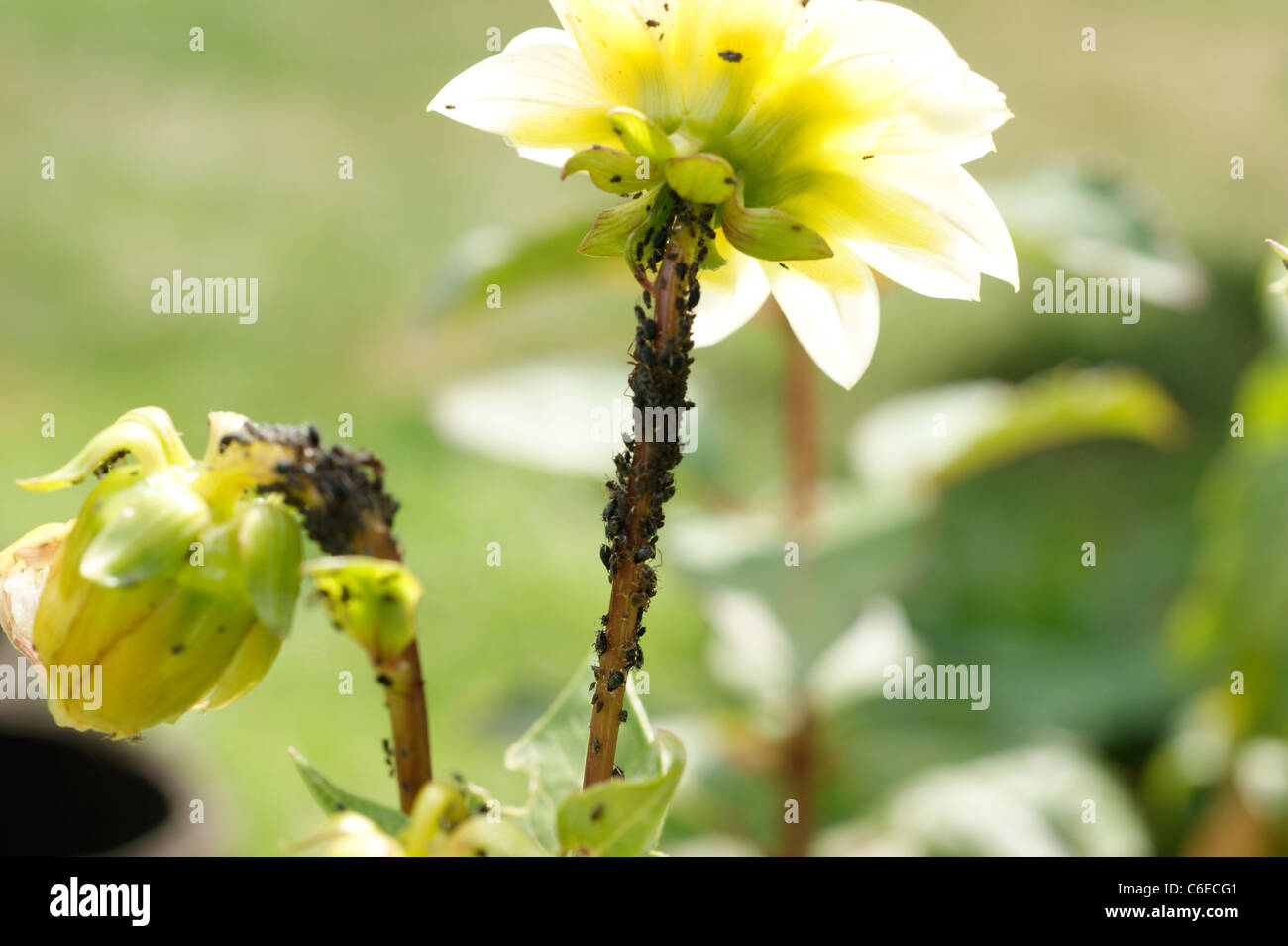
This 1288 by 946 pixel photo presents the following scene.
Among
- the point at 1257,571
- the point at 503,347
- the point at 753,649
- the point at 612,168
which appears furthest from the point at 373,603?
the point at 503,347

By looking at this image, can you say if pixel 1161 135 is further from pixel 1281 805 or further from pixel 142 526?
pixel 142 526

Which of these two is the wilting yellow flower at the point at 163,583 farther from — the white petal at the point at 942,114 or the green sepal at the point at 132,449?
the white petal at the point at 942,114

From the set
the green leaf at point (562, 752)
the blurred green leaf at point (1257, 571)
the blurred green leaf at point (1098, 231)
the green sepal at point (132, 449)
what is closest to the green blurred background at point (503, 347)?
the blurred green leaf at point (1098, 231)

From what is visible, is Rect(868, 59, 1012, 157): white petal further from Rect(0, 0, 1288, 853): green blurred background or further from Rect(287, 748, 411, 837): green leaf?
Rect(0, 0, 1288, 853): green blurred background

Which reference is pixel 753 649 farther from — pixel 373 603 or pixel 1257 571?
pixel 373 603

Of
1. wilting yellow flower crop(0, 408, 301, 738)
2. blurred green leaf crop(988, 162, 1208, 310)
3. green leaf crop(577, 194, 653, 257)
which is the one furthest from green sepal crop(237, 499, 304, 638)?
blurred green leaf crop(988, 162, 1208, 310)

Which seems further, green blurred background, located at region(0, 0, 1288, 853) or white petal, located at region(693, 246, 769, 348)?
green blurred background, located at region(0, 0, 1288, 853)
